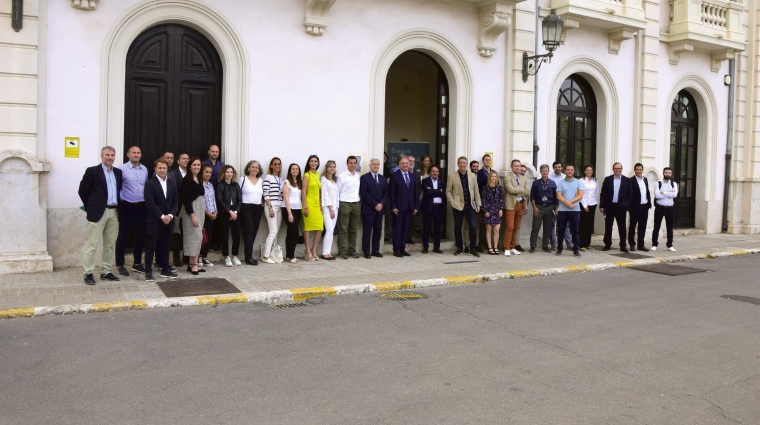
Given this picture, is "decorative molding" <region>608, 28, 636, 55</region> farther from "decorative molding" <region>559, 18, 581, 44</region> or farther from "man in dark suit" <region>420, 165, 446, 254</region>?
"man in dark suit" <region>420, 165, 446, 254</region>

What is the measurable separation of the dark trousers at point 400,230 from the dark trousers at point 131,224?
4.67 m

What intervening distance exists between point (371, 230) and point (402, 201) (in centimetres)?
80

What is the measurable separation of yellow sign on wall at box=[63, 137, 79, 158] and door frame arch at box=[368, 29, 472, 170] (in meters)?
5.11

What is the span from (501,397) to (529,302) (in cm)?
395

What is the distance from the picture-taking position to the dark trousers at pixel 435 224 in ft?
43.0

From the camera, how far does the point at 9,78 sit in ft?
31.7

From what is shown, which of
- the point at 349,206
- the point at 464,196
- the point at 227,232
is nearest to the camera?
the point at 227,232

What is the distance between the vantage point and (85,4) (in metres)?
10.2

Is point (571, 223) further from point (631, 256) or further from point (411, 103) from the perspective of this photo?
point (411, 103)

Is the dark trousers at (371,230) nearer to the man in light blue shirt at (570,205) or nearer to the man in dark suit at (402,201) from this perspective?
the man in dark suit at (402,201)

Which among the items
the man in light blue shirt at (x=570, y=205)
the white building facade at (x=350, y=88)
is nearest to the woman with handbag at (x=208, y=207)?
the white building facade at (x=350, y=88)

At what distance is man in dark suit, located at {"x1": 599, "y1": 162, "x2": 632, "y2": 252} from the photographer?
1415 centimetres

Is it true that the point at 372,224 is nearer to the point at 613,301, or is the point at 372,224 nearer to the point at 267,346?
the point at 613,301

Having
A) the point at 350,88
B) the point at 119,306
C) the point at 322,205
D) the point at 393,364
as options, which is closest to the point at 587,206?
the point at 350,88
